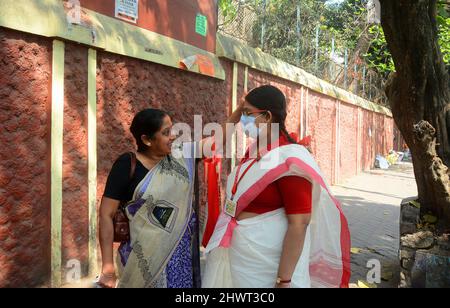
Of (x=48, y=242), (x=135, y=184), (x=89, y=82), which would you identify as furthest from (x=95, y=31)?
(x=135, y=184)

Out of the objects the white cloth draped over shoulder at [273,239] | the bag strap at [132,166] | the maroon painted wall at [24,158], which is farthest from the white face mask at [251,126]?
the maroon painted wall at [24,158]

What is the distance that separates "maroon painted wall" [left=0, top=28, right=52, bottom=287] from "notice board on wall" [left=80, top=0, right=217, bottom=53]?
84cm

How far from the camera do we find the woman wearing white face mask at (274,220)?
5.87 feet

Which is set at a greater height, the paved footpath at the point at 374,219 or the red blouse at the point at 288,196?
the red blouse at the point at 288,196

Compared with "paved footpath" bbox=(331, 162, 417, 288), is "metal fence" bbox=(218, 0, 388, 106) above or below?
above

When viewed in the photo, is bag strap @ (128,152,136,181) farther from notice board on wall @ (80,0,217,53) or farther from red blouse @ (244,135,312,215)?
notice board on wall @ (80,0,217,53)

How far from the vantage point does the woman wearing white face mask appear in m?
1.79

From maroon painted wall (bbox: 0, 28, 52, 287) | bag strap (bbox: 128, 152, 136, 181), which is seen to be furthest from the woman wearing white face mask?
maroon painted wall (bbox: 0, 28, 52, 287)

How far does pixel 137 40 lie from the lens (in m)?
4.12

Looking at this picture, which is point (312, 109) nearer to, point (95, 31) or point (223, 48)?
point (223, 48)

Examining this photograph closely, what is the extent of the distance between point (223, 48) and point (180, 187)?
387 cm

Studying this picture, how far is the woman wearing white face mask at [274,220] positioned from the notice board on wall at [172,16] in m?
2.49

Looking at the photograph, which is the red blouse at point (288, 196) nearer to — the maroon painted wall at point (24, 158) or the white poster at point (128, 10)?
the maroon painted wall at point (24, 158)

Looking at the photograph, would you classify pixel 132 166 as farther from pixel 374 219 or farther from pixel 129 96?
pixel 374 219
